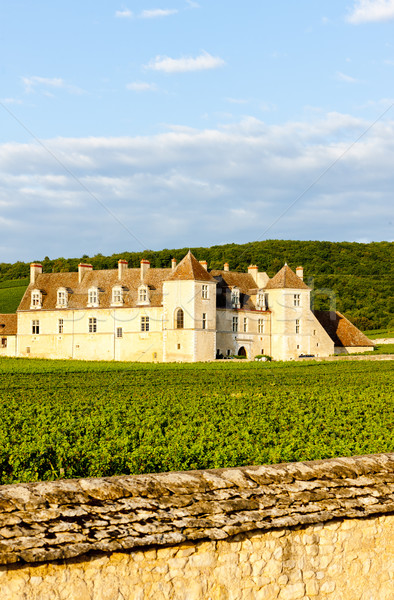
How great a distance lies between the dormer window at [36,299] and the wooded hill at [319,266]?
73.0ft

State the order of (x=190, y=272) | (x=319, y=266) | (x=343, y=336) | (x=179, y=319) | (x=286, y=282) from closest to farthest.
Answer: (x=190, y=272) < (x=179, y=319) < (x=286, y=282) < (x=343, y=336) < (x=319, y=266)

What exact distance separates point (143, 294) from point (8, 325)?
605 inches

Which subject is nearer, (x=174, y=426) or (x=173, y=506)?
(x=173, y=506)

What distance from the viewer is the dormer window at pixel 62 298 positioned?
64500 mm

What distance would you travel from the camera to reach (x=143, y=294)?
61.6m

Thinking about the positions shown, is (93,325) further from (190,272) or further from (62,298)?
(190,272)

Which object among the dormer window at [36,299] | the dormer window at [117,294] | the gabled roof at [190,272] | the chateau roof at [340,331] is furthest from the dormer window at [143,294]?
the chateau roof at [340,331]

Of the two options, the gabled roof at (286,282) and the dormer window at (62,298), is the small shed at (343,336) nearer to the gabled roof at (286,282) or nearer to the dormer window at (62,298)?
the gabled roof at (286,282)

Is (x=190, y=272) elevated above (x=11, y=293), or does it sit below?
below

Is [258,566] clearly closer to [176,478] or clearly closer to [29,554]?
[176,478]

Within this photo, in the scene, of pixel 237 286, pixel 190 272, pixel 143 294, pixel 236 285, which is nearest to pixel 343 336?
pixel 236 285

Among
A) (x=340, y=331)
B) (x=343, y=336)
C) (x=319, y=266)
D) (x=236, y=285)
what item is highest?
(x=319, y=266)

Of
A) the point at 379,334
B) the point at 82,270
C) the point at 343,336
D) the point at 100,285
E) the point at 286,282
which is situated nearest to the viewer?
the point at 100,285

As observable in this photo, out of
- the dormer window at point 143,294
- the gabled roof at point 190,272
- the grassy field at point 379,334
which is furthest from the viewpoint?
the grassy field at point 379,334
